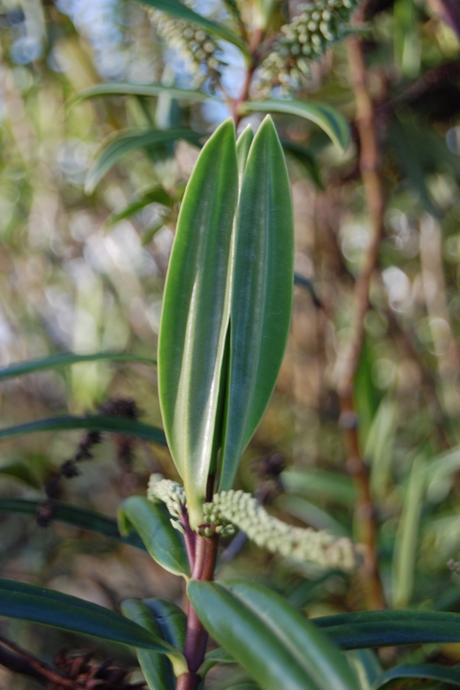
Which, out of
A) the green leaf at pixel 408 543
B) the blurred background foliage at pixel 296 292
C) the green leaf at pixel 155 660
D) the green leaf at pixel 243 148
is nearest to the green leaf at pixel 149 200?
the blurred background foliage at pixel 296 292

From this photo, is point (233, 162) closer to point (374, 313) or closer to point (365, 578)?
point (365, 578)

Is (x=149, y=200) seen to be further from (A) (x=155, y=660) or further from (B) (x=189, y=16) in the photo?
(A) (x=155, y=660)

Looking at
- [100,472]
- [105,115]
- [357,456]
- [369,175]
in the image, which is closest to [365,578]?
[357,456]

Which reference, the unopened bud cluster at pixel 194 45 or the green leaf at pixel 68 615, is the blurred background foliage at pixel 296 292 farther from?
the green leaf at pixel 68 615

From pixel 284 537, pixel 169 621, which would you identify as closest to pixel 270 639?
pixel 284 537

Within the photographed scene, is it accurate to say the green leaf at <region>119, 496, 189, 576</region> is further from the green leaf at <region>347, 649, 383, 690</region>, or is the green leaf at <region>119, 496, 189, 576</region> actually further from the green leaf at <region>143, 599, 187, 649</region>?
the green leaf at <region>347, 649, 383, 690</region>

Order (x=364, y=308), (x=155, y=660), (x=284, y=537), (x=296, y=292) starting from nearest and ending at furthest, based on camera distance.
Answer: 1. (x=284, y=537)
2. (x=155, y=660)
3. (x=364, y=308)
4. (x=296, y=292)
